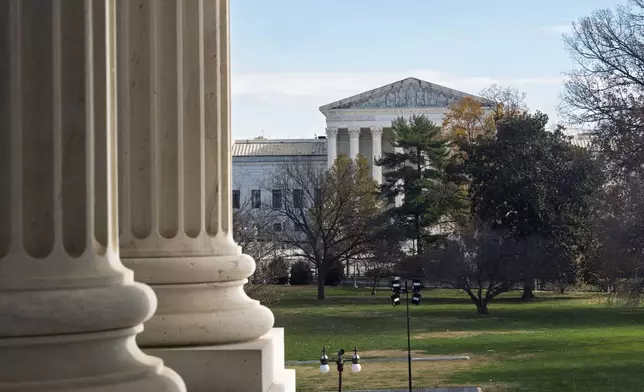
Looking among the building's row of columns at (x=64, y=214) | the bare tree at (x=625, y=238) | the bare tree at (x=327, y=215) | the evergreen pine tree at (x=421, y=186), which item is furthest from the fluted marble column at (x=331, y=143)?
the building's row of columns at (x=64, y=214)

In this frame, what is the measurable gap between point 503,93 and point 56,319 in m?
85.3

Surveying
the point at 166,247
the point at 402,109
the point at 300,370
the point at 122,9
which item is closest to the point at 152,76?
the point at 122,9

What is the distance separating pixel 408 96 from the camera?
112 m

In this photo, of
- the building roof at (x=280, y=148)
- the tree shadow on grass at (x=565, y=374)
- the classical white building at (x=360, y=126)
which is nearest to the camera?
the tree shadow on grass at (x=565, y=374)

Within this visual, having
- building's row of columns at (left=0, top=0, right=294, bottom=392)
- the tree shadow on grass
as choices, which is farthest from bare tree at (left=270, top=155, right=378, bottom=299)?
building's row of columns at (left=0, top=0, right=294, bottom=392)

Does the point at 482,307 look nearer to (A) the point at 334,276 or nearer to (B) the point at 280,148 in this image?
(A) the point at 334,276

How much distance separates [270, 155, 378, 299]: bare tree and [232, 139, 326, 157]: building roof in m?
39.9

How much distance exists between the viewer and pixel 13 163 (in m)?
3.56

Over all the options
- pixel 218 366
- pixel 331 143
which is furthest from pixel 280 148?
pixel 218 366

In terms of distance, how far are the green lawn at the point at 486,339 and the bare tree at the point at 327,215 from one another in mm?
3318

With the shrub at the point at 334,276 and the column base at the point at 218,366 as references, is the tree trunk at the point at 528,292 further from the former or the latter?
the column base at the point at 218,366

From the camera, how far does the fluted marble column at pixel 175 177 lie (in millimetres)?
5965

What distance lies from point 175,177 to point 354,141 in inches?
4266

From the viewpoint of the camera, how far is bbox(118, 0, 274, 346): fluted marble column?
5965mm
